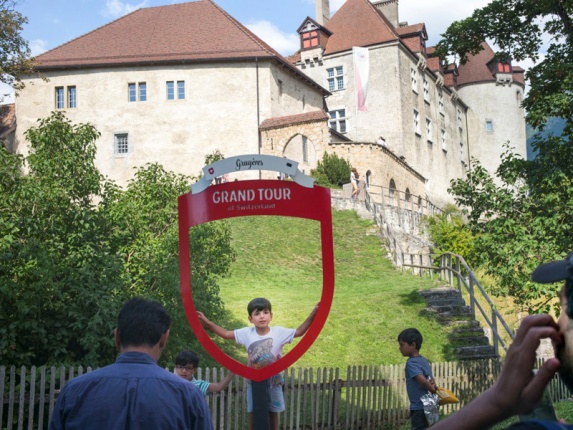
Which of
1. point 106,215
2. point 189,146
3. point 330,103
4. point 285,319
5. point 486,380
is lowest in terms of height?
point 486,380

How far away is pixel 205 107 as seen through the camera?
43.7 m

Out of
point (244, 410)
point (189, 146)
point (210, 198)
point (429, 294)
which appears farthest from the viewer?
point (189, 146)

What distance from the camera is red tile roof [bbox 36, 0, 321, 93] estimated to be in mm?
44031

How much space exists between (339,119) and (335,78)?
310 cm

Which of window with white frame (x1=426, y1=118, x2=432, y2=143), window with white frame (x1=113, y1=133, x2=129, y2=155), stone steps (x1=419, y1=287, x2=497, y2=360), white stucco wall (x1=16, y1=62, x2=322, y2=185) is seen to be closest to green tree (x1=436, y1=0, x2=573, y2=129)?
stone steps (x1=419, y1=287, x2=497, y2=360)

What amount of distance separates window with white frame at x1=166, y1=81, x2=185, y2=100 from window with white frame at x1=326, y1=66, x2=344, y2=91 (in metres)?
14.3

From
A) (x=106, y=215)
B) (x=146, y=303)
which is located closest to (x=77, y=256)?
(x=106, y=215)

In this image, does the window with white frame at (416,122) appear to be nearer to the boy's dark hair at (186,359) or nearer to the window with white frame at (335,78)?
the window with white frame at (335,78)

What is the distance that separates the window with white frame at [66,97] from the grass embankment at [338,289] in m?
19.0

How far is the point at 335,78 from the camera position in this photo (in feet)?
179

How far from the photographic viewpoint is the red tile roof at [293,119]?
134 ft

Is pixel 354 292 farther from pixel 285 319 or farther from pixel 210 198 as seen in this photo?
pixel 210 198

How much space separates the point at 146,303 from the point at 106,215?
10795 millimetres

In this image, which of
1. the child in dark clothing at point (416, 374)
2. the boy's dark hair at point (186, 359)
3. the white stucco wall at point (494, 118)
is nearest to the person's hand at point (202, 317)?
the boy's dark hair at point (186, 359)
